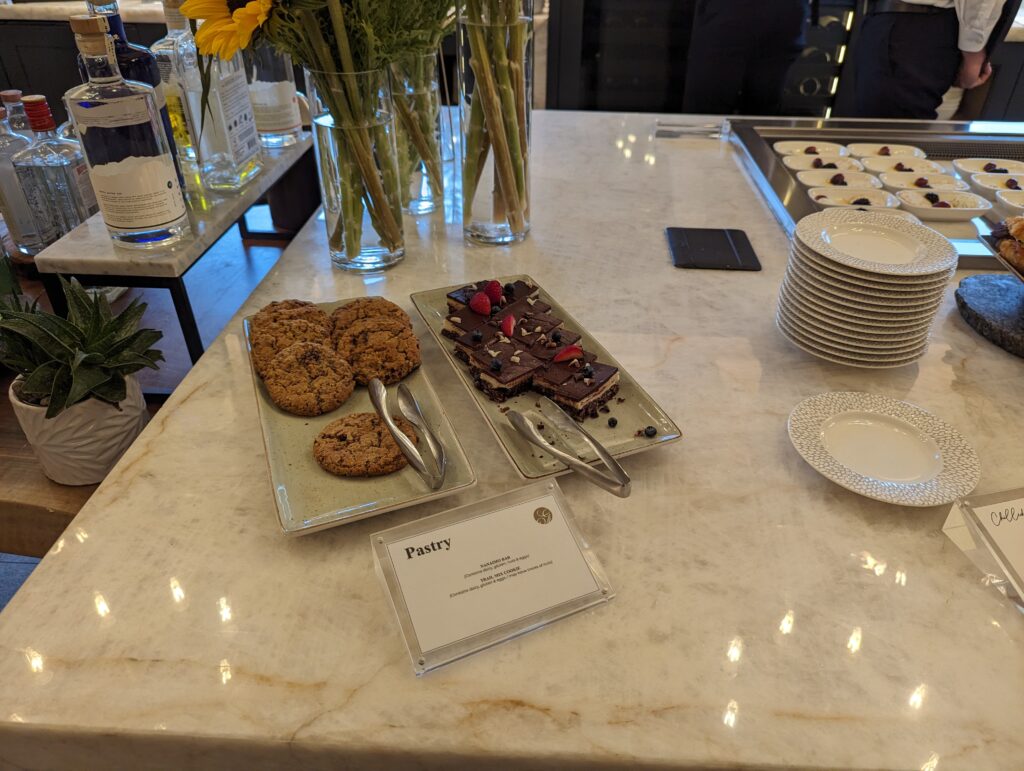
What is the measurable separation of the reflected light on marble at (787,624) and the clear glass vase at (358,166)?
2.70 feet

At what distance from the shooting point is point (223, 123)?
1.17 meters

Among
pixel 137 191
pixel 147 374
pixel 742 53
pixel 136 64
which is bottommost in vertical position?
pixel 147 374

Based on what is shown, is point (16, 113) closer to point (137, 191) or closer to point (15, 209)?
Answer: point (15, 209)

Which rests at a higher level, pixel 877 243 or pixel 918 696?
pixel 877 243

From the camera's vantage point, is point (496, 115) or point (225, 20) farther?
point (496, 115)

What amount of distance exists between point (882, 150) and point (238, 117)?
134 centimetres

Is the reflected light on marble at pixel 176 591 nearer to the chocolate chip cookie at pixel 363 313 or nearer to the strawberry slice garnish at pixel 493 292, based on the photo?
the chocolate chip cookie at pixel 363 313

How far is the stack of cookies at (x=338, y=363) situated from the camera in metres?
0.75

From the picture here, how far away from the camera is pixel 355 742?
542 mm

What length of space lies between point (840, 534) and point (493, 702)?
0.40 metres

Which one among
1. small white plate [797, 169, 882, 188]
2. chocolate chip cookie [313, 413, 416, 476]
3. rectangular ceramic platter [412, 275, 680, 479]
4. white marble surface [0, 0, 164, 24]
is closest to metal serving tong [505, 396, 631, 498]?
rectangular ceramic platter [412, 275, 680, 479]

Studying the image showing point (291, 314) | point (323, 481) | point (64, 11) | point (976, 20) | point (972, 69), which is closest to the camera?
point (323, 481)

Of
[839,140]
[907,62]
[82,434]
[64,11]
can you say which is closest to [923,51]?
[907,62]

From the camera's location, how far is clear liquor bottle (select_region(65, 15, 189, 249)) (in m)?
0.92
